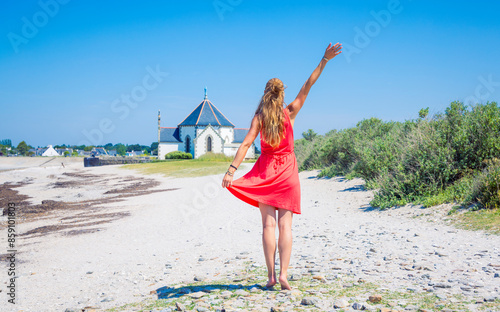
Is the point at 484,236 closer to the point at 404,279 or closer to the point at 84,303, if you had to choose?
the point at 404,279

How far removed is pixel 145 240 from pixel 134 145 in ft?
521

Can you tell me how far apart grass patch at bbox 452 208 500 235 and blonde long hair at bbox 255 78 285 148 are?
4.44 m

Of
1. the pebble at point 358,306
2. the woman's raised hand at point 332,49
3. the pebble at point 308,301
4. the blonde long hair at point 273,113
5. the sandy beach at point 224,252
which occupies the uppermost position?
the woman's raised hand at point 332,49

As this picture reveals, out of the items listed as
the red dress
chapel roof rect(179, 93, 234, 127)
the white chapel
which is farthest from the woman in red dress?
chapel roof rect(179, 93, 234, 127)

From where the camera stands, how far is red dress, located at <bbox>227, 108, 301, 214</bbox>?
404cm

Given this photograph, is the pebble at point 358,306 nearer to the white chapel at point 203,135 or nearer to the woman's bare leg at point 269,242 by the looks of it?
the woman's bare leg at point 269,242

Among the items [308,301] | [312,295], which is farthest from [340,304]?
[312,295]

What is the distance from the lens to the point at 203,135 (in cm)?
5894

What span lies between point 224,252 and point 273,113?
10.6 ft

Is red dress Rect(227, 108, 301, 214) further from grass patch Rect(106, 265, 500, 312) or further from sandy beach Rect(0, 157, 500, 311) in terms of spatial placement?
sandy beach Rect(0, 157, 500, 311)

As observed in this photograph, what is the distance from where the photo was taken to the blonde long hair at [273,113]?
157 inches

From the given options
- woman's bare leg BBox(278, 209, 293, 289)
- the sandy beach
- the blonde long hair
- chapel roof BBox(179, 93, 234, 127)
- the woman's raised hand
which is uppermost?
chapel roof BBox(179, 93, 234, 127)

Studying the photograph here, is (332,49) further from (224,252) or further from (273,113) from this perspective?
(224,252)

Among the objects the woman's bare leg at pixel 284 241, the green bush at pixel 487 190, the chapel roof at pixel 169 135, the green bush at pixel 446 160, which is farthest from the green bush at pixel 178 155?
the woman's bare leg at pixel 284 241
